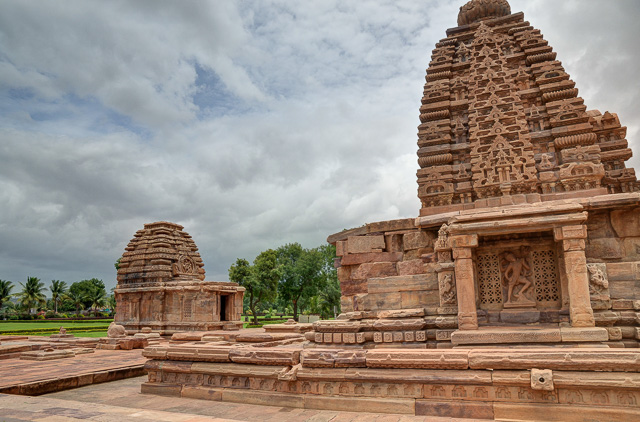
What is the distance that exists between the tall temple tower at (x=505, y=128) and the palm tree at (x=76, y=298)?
61524 millimetres

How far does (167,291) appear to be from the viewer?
22562 millimetres

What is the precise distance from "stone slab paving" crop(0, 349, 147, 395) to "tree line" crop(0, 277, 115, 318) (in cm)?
5071

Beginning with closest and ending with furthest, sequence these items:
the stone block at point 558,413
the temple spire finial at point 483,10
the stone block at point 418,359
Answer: the stone block at point 558,413 → the stone block at point 418,359 → the temple spire finial at point 483,10

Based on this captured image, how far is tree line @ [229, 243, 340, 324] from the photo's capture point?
3906cm

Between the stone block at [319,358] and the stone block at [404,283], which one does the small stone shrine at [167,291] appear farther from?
the stone block at [319,358]

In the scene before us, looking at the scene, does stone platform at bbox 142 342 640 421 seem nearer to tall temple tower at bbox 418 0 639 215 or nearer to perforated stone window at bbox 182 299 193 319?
tall temple tower at bbox 418 0 639 215

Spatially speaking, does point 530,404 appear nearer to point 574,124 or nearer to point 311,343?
point 311,343

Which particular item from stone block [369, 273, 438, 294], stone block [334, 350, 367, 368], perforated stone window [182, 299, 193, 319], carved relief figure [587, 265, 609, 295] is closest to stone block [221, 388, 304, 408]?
stone block [334, 350, 367, 368]

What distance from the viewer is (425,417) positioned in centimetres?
524

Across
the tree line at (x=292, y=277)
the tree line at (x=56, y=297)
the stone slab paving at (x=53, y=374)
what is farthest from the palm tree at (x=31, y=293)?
the stone slab paving at (x=53, y=374)

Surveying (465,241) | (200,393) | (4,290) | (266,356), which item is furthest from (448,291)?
(4,290)

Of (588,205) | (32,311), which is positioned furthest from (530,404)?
(32,311)

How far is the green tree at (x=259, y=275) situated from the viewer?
3910 cm

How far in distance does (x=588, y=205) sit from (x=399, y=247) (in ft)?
10.6
